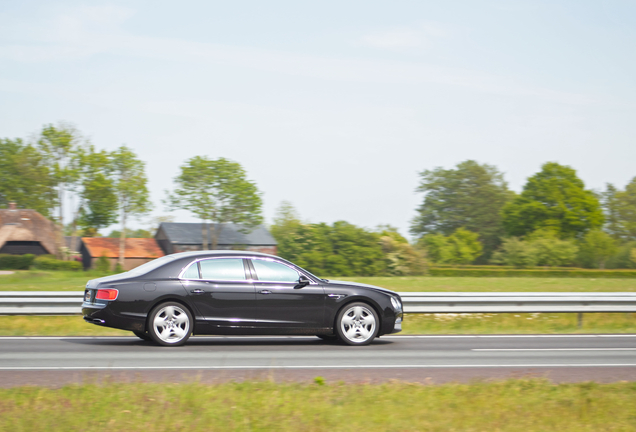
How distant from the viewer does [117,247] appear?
Answer: 78.3 meters

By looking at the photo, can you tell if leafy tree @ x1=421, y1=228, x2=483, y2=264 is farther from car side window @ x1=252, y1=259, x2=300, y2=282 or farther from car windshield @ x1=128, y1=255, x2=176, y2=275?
car windshield @ x1=128, y1=255, x2=176, y2=275

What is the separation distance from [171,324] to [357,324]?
296 centimetres

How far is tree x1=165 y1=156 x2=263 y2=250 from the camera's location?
82625mm

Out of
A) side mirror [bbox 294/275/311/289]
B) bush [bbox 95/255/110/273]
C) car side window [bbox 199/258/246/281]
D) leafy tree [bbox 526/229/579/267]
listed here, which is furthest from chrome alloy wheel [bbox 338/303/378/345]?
leafy tree [bbox 526/229/579/267]

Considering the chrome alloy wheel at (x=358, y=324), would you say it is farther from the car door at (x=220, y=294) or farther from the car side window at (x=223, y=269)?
the car side window at (x=223, y=269)

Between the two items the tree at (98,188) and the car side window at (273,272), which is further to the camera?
the tree at (98,188)

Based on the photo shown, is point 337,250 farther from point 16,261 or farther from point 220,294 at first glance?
point 220,294

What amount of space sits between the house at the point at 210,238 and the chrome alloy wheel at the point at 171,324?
67.7 metres

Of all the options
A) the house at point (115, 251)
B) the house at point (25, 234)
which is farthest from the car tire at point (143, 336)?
the house at point (25, 234)

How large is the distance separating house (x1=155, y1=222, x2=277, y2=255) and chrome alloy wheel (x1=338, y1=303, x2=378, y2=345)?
221 feet

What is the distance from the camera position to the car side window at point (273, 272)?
425 inches

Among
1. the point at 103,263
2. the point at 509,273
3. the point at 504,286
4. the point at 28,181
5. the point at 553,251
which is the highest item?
the point at 28,181

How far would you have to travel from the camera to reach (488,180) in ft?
335

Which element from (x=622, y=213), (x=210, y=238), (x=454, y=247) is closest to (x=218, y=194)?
(x=210, y=238)
